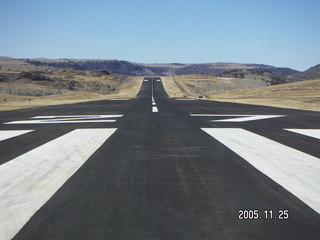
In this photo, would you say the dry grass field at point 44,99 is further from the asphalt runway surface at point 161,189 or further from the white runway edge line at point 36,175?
the asphalt runway surface at point 161,189

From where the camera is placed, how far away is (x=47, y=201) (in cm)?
436

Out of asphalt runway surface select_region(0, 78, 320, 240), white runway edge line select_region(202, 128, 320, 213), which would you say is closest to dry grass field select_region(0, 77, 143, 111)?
asphalt runway surface select_region(0, 78, 320, 240)

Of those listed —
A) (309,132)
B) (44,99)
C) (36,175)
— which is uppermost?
(309,132)

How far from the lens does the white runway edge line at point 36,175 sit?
3920 mm

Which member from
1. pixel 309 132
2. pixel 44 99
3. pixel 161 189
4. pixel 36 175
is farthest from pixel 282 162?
pixel 44 99

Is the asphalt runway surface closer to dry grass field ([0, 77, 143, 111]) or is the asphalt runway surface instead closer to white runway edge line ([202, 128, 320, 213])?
white runway edge line ([202, 128, 320, 213])

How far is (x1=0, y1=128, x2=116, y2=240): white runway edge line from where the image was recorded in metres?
3.92

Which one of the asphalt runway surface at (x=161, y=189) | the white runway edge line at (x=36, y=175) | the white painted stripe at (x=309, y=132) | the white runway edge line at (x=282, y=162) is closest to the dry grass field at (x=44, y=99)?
the white runway edge line at (x=36, y=175)

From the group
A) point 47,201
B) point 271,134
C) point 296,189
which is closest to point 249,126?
point 271,134

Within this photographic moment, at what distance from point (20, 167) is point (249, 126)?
26.9 ft

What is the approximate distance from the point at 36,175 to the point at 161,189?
7.37 feet

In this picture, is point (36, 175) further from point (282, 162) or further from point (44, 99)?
point (44, 99)

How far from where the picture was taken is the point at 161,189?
4715 millimetres

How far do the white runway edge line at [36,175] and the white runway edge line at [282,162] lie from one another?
126 inches
